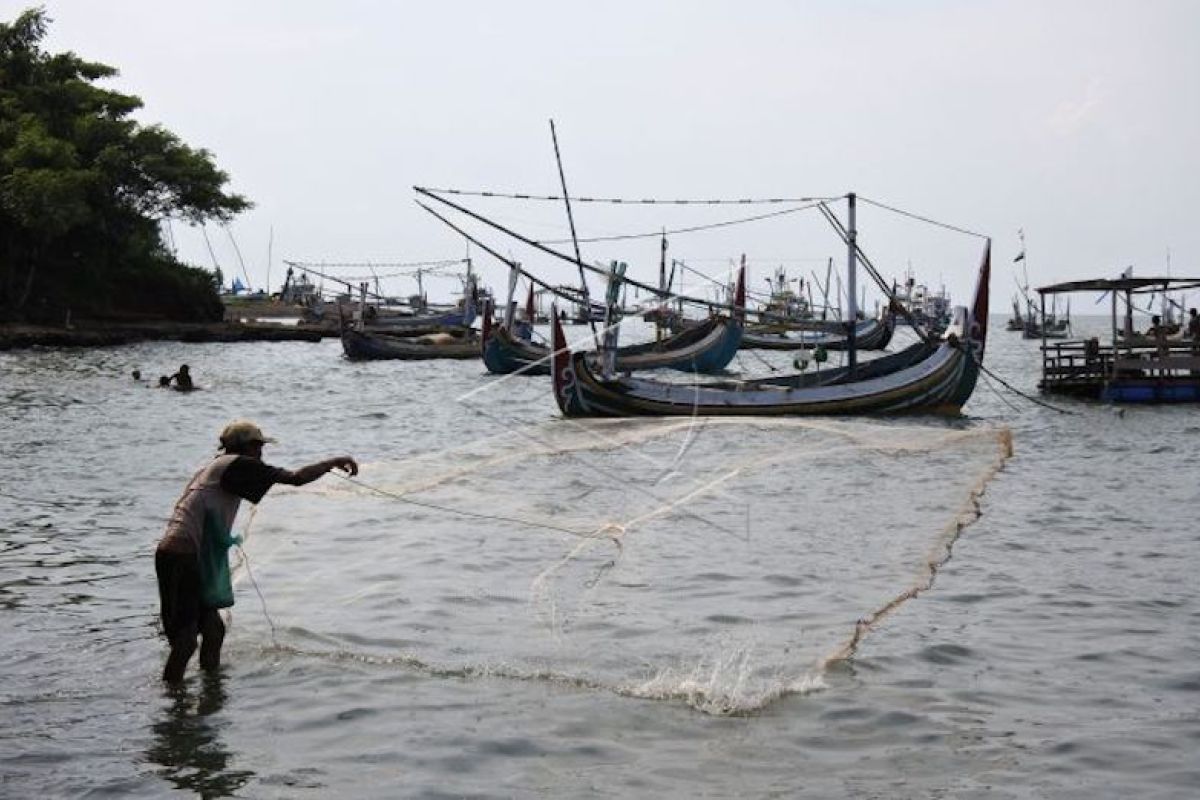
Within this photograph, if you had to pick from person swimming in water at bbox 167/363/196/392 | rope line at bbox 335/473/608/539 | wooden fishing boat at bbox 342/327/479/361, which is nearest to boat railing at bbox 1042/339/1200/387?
person swimming in water at bbox 167/363/196/392

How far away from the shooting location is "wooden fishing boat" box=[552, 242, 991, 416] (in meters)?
28.1

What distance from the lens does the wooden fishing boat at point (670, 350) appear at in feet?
157

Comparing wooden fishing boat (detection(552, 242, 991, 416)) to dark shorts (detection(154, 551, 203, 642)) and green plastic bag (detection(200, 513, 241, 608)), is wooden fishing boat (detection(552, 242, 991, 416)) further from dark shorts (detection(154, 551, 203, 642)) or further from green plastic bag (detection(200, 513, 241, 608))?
dark shorts (detection(154, 551, 203, 642))

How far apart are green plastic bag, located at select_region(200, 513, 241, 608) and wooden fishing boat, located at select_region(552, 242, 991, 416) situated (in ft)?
63.6

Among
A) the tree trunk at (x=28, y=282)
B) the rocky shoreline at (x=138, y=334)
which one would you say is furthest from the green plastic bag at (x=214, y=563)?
the tree trunk at (x=28, y=282)

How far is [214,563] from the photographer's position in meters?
7.55

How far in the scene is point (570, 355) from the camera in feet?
93.5

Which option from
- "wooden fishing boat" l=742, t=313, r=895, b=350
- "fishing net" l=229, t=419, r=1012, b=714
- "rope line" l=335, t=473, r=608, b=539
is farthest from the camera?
"wooden fishing boat" l=742, t=313, r=895, b=350

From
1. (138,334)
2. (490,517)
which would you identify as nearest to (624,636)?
(490,517)

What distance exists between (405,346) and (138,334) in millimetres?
12669

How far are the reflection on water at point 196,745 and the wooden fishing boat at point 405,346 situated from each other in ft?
173

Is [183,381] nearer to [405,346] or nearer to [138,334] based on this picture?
[405,346]

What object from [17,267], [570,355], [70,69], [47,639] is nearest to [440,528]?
[47,639]

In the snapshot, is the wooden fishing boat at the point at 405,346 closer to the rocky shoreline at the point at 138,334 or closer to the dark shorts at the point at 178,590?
the rocky shoreline at the point at 138,334
